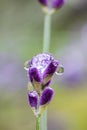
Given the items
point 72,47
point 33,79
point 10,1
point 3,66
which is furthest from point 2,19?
point 33,79

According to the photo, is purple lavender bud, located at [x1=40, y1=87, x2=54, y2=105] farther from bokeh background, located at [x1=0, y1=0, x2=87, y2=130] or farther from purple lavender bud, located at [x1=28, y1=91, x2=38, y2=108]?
bokeh background, located at [x1=0, y1=0, x2=87, y2=130]

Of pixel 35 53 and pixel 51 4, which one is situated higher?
pixel 51 4

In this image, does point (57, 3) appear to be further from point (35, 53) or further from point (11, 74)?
point (35, 53)

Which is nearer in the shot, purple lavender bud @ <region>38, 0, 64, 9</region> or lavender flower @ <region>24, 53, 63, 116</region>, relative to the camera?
lavender flower @ <region>24, 53, 63, 116</region>

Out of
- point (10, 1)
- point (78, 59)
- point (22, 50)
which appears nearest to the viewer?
point (78, 59)

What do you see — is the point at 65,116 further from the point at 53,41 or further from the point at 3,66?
the point at 53,41

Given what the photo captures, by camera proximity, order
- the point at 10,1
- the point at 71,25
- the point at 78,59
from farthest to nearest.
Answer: the point at 10,1, the point at 71,25, the point at 78,59

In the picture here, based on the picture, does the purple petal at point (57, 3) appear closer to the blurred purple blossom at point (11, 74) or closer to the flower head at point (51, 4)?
the flower head at point (51, 4)

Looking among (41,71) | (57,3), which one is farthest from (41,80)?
(57,3)

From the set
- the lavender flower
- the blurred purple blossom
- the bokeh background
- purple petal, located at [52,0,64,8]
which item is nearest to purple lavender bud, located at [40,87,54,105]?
the lavender flower
